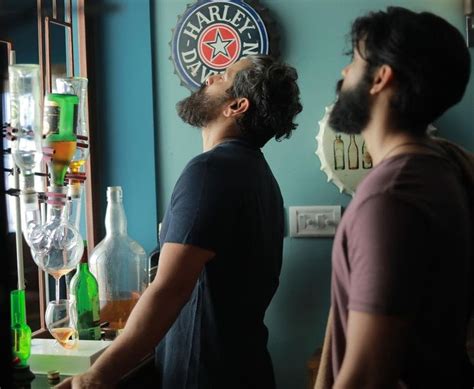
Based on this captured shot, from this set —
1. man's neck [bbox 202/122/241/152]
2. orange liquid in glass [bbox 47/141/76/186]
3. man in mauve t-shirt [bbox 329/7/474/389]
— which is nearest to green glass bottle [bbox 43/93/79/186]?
orange liquid in glass [bbox 47/141/76/186]

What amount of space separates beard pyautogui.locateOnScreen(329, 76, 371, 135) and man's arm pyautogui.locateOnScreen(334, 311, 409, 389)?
0.34 m

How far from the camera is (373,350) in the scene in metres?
0.93

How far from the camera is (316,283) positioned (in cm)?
203

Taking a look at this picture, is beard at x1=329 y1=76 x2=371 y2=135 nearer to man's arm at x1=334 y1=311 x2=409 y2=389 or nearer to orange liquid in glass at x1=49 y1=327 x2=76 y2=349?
man's arm at x1=334 y1=311 x2=409 y2=389

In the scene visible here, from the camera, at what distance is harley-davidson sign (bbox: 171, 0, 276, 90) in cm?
200

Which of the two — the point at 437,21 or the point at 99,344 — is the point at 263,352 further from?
the point at 437,21

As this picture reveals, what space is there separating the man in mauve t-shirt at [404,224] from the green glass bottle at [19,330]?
0.76 m

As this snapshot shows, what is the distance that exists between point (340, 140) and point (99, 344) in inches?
35.1

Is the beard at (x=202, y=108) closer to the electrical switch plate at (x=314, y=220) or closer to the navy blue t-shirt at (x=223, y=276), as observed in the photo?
the navy blue t-shirt at (x=223, y=276)

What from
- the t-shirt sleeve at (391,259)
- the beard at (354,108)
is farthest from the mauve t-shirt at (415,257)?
the beard at (354,108)

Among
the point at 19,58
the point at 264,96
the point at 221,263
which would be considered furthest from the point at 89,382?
the point at 19,58

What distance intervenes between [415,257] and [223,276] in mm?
640

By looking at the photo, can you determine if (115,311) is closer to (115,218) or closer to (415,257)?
(115,218)

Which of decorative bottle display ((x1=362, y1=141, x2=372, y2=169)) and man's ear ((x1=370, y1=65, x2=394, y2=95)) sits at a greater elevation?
man's ear ((x1=370, y1=65, x2=394, y2=95))
